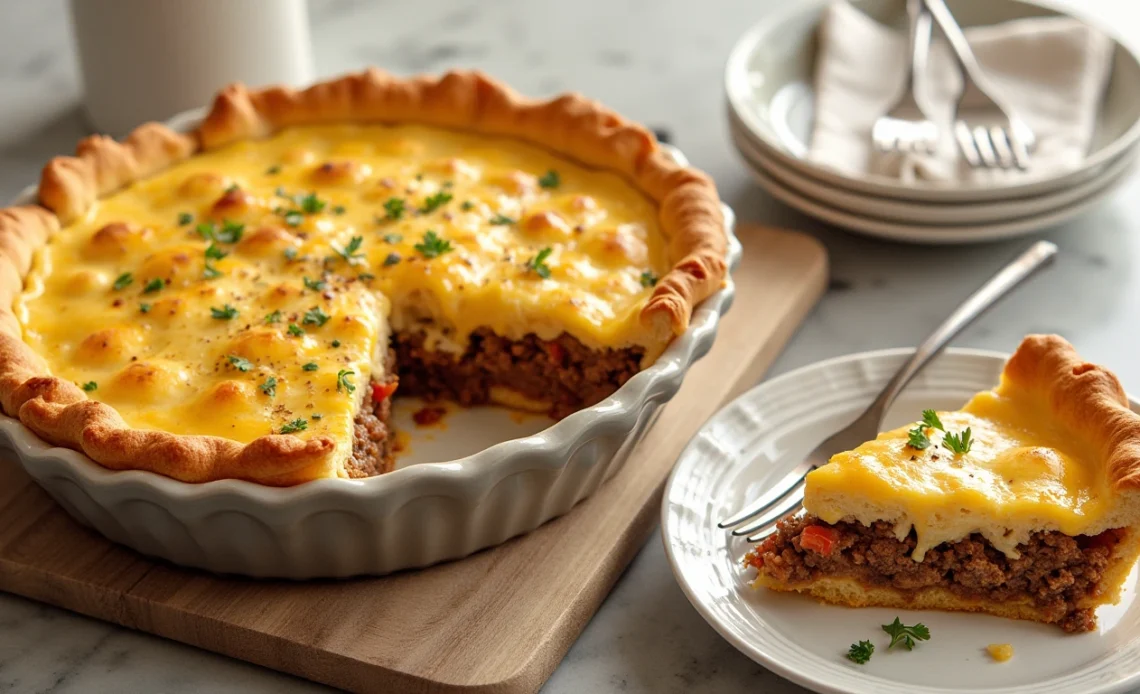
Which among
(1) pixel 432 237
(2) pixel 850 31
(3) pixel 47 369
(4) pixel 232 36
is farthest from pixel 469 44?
(3) pixel 47 369

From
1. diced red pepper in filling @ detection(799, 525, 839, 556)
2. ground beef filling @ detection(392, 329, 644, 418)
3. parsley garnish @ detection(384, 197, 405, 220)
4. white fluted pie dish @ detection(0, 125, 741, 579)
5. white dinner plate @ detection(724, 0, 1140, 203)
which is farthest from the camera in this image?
white dinner plate @ detection(724, 0, 1140, 203)

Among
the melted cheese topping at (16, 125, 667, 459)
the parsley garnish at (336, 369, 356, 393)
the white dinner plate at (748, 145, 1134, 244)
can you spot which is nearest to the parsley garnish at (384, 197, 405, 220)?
the melted cheese topping at (16, 125, 667, 459)

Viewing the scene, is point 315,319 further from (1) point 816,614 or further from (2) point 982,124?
(2) point 982,124

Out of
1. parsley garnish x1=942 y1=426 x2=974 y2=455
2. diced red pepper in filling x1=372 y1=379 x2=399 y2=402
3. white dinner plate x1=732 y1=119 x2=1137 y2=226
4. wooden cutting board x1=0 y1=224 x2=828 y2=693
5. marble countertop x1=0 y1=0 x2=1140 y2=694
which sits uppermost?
parsley garnish x1=942 y1=426 x2=974 y2=455

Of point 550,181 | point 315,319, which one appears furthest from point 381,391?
point 550,181

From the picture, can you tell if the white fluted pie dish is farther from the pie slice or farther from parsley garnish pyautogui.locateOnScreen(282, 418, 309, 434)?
the pie slice

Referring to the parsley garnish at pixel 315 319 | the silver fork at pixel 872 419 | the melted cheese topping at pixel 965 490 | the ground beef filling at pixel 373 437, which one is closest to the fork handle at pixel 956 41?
the silver fork at pixel 872 419

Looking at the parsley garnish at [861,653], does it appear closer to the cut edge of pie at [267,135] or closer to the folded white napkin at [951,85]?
the cut edge of pie at [267,135]
